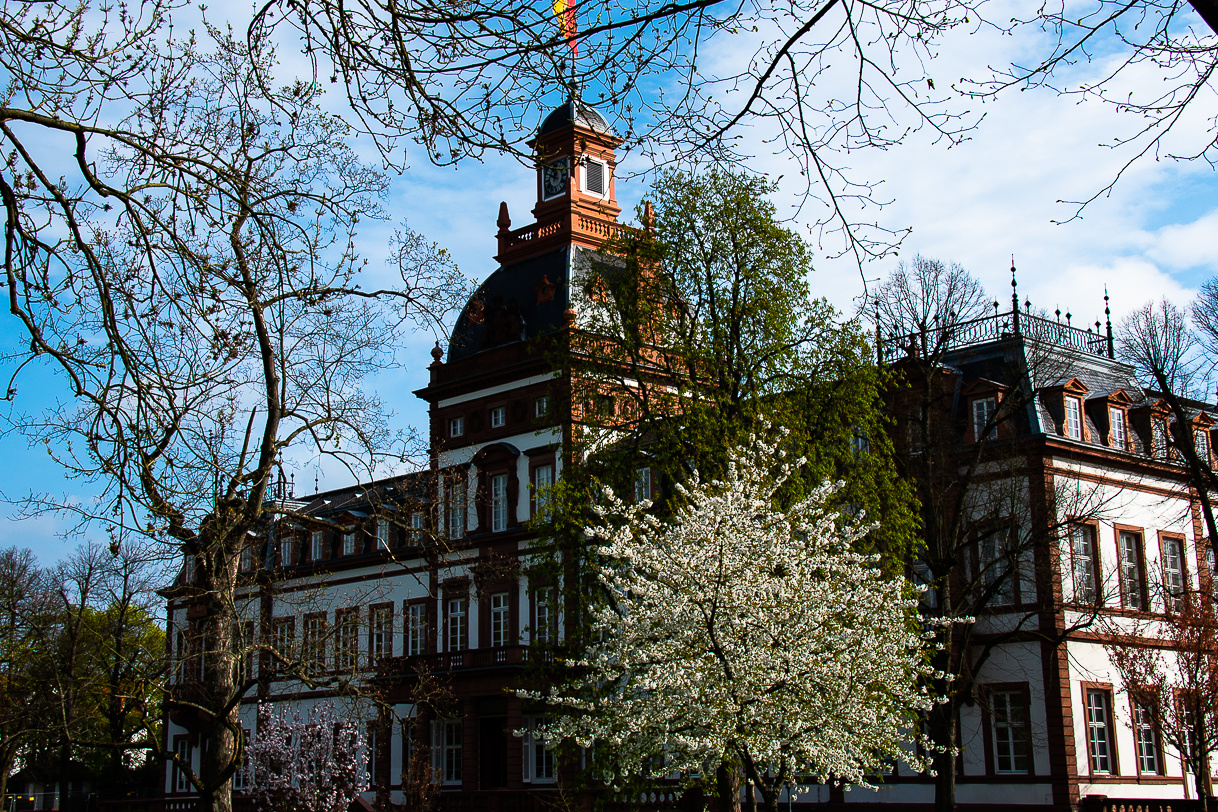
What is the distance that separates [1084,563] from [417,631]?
22.3m

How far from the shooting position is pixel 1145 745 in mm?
31250

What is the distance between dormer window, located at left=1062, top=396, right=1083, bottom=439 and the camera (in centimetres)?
3269

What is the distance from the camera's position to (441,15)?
6.75m

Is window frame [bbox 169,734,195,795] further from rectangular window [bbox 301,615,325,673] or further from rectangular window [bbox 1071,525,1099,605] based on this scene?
rectangular window [bbox 301,615,325,673]

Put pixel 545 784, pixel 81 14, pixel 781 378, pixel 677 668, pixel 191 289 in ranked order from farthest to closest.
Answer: pixel 545 784 < pixel 781 378 < pixel 677 668 < pixel 191 289 < pixel 81 14

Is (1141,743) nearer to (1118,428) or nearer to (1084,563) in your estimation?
(1084,563)

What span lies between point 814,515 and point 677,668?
5.19 m

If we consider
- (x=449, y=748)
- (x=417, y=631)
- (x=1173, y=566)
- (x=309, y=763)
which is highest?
(x=1173, y=566)

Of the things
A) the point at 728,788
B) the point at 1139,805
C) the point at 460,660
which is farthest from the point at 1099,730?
the point at 460,660

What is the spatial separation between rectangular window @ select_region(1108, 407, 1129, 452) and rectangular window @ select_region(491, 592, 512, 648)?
1904 centimetres

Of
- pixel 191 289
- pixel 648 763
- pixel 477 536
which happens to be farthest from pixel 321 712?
pixel 191 289

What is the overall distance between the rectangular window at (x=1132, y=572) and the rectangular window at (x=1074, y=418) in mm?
2981

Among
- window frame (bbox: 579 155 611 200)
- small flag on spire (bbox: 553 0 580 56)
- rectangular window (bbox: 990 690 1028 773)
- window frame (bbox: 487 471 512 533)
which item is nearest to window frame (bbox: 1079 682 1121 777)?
rectangular window (bbox: 990 690 1028 773)

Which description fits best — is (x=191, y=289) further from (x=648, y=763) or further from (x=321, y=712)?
(x=321, y=712)
